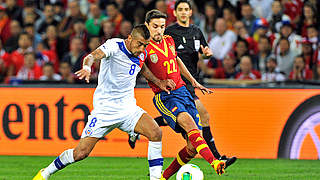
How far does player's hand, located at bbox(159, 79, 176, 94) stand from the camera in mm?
8117

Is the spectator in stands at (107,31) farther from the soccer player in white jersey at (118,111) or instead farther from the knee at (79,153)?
the knee at (79,153)

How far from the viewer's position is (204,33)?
49.1ft

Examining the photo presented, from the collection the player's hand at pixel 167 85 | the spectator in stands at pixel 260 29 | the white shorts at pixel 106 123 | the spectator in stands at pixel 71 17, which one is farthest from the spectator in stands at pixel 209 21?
the white shorts at pixel 106 123

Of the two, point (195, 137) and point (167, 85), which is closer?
point (195, 137)

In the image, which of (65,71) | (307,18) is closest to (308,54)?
(307,18)

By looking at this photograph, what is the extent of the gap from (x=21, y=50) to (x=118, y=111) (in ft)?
25.8

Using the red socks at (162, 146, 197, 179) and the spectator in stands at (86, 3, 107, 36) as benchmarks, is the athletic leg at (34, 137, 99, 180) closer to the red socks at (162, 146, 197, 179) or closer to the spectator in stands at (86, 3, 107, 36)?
the red socks at (162, 146, 197, 179)

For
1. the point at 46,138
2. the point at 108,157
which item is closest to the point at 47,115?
the point at 46,138

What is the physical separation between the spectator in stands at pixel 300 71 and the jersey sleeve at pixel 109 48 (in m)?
6.69

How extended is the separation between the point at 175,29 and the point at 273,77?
4678mm

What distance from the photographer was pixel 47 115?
1186cm

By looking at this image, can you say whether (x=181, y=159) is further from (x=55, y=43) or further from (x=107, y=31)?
(x=55, y=43)

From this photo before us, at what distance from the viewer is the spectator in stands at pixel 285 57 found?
538 inches

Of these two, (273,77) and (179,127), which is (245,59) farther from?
(179,127)
